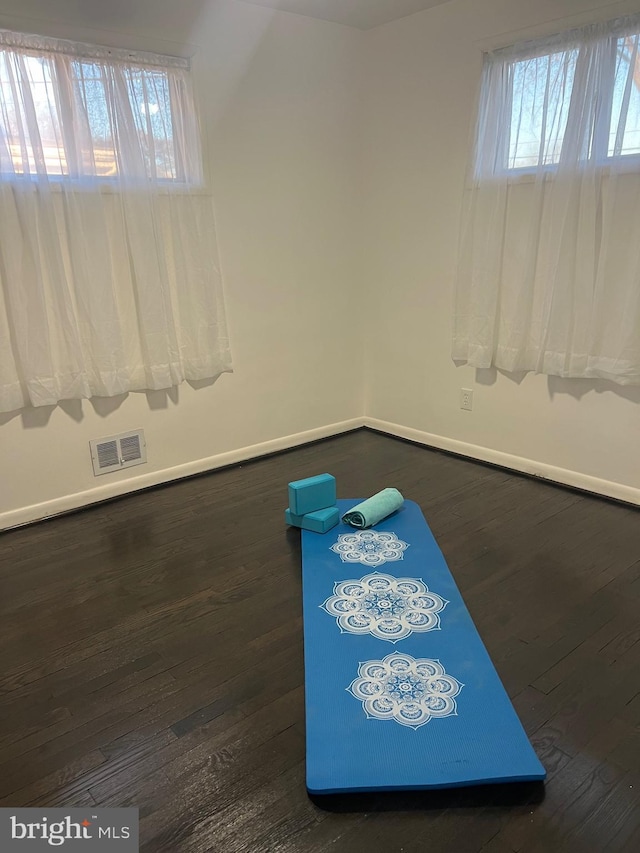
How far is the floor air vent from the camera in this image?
A: 3189mm

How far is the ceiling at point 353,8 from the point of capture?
326 centimetres

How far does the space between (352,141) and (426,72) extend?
0.60 meters

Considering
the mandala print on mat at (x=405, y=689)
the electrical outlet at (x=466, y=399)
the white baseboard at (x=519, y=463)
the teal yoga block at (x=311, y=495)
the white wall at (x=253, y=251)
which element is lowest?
the white baseboard at (x=519, y=463)

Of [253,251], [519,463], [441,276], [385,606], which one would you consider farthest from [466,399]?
[385,606]

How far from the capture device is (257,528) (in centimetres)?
288

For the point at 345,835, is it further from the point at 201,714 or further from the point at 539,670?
the point at 539,670

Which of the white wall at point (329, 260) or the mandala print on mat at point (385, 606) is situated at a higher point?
the white wall at point (329, 260)

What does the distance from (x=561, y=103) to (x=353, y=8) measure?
1.32m

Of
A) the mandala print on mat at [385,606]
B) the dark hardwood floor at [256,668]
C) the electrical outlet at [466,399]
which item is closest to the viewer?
the dark hardwood floor at [256,668]

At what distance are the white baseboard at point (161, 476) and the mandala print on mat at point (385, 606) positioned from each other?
1456 millimetres

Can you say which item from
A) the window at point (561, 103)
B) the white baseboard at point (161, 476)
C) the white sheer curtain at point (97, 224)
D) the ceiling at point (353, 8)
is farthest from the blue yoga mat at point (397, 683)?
the ceiling at point (353, 8)

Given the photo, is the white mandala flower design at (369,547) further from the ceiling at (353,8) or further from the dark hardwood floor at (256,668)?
the ceiling at (353,8)

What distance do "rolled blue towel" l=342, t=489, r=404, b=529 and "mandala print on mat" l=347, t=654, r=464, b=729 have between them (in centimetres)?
88

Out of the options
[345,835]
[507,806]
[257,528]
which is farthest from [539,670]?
[257,528]
